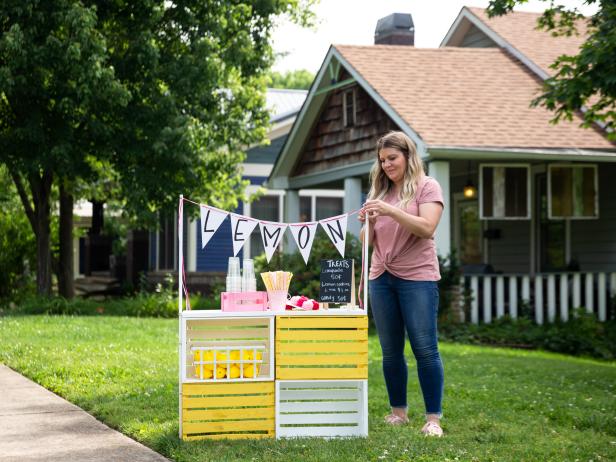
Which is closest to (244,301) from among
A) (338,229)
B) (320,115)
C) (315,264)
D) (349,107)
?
(338,229)

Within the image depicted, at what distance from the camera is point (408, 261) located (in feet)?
19.3

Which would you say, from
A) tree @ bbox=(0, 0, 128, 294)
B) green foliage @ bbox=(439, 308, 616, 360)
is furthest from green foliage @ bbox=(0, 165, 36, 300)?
green foliage @ bbox=(439, 308, 616, 360)

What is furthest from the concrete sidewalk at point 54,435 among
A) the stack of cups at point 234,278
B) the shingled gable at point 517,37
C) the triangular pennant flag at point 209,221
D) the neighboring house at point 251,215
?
the neighboring house at point 251,215

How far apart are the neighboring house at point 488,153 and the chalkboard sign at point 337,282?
293 inches

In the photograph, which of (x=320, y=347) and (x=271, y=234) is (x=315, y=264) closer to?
(x=271, y=234)

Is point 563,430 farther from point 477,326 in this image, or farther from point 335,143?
point 335,143

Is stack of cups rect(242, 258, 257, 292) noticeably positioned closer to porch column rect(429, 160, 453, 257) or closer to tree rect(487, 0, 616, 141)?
tree rect(487, 0, 616, 141)

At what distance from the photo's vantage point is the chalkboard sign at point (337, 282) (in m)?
6.01

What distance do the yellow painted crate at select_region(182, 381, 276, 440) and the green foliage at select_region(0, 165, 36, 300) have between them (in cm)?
1458

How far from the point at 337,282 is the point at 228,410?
41.4 inches

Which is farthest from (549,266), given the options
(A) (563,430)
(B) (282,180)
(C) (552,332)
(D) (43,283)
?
(A) (563,430)

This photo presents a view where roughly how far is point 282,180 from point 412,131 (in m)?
5.59

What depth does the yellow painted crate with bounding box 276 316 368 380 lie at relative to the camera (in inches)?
231

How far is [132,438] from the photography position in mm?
5934
